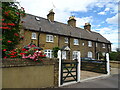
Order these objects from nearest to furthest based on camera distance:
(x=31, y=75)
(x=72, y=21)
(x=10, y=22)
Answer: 1. (x=31, y=75)
2. (x=10, y=22)
3. (x=72, y=21)

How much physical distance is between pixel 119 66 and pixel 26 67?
14454mm

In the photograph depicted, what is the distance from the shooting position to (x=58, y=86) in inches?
231

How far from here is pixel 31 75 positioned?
193 inches

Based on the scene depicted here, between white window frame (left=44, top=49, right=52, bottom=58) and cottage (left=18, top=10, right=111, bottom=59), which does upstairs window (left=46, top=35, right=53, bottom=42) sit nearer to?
cottage (left=18, top=10, right=111, bottom=59)

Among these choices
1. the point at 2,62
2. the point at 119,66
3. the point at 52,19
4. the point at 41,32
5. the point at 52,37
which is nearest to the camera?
the point at 2,62

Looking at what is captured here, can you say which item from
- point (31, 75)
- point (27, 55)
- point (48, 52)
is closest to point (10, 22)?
point (27, 55)

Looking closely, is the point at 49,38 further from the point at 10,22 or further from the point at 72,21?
the point at 10,22

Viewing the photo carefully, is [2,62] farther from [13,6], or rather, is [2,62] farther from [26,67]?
[13,6]

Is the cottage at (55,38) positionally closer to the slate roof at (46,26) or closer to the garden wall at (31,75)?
the slate roof at (46,26)

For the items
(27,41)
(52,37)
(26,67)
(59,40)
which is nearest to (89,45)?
(59,40)

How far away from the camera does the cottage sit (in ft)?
51.7

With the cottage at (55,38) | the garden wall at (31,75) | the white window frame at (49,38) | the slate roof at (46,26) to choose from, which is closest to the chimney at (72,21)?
the cottage at (55,38)

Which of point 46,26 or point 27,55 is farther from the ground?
point 46,26

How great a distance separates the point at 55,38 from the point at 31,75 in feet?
43.8
